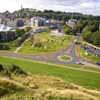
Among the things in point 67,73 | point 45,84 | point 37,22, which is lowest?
point 67,73

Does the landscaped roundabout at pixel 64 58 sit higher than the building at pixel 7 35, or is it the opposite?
the building at pixel 7 35

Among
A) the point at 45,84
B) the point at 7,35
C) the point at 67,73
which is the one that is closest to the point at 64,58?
the point at 67,73

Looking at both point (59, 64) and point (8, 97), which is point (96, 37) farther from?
point (8, 97)

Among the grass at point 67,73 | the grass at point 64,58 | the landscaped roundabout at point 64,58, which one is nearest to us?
the grass at point 67,73

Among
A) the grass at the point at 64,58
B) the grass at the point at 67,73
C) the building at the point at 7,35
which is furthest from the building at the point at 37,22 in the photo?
the grass at the point at 67,73

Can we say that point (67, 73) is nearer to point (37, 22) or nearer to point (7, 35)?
point (7, 35)

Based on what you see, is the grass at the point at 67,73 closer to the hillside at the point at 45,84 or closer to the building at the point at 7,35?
the hillside at the point at 45,84

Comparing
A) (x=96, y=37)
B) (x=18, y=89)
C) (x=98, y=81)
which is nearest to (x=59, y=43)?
(x=96, y=37)

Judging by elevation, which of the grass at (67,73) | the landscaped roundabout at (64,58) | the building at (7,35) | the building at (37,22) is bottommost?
the grass at (67,73)

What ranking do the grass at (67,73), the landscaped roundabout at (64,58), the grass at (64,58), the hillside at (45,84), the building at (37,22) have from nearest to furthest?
the hillside at (45,84) < the grass at (67,73) < the landscaped roundabout at (64,58) < the grass at (64,58) < the building at (37,22)

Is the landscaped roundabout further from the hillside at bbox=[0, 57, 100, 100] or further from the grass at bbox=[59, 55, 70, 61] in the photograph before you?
the hillside at bbox=[0, 57, 100, 100]
